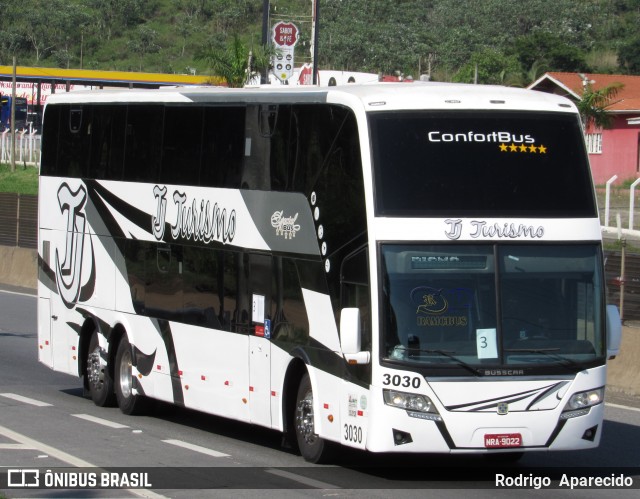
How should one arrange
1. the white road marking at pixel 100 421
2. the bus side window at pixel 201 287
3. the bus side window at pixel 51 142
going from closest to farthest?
the bus side window at pixel 201 287 → the white road marking at pixel 100 421 → the bus side window at pixel 51 142

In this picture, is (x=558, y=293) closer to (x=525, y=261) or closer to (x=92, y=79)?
(x=525, y=261)

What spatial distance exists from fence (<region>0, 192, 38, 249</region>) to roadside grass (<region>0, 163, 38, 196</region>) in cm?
1435

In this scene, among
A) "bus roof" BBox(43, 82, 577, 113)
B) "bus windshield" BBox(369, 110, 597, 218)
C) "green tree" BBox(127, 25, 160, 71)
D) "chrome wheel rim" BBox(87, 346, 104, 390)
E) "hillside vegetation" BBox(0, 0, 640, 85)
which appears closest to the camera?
"bus windshield" BBox(369, 110, 597, 218)

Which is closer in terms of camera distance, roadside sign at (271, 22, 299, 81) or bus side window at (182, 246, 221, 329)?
bus side window at (182, 246, 221, 329)

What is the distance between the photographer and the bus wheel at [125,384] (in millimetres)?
15734

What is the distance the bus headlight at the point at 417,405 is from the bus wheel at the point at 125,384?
5.92 meters

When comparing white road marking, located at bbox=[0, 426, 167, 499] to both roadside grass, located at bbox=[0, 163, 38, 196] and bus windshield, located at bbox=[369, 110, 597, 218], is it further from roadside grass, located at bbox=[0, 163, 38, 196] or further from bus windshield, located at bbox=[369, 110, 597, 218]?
roadside grass, located at bbox=[0, 163, 38, 196]

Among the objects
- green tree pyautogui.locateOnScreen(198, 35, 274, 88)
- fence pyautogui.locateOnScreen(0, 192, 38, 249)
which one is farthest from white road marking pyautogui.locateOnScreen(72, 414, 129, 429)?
green tree pyautogui.locateOnScreen(198, 35, 274, 88)

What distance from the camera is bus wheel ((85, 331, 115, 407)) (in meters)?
16.3

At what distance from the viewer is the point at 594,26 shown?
352 feet

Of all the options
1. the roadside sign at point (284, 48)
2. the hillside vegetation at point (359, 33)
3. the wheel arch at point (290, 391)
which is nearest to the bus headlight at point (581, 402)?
the wheel arch at point (290, 391)

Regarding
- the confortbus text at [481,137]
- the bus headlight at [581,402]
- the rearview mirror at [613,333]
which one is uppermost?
the confortbus text at [481,137]

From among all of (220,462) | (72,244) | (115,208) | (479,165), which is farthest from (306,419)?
(72,244)

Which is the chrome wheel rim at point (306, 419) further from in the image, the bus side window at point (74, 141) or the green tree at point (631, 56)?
the green tree at point (631, 56)
